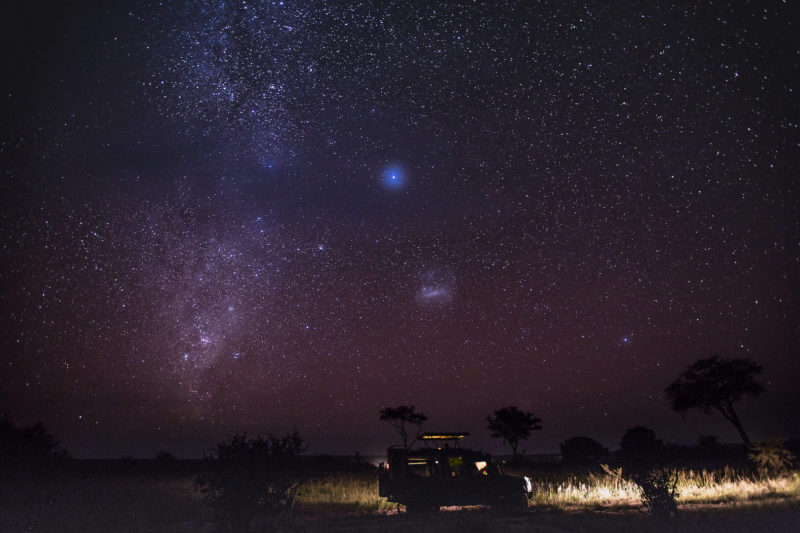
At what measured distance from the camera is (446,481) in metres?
15.2

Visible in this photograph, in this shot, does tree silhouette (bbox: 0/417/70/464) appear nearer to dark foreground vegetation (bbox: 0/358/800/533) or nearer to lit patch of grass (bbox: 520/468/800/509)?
dark foreground vegetation (bbox: 0/358/800/533)

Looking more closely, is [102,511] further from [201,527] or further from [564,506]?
[564,506]

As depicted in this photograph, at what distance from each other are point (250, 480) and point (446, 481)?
8.53m

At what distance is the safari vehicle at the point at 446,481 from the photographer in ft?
49.0

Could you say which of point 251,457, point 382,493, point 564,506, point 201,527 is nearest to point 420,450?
point 382,493

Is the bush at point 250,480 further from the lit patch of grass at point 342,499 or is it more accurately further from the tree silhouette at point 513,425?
the tree silhouette at point 513,425

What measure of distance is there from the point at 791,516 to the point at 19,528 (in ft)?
56.6

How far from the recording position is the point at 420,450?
1557cm

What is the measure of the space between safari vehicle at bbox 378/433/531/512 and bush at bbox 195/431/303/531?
6744 mm

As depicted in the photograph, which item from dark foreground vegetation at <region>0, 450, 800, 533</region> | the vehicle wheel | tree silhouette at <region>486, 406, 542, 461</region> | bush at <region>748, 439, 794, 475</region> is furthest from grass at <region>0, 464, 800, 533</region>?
tree silhouette at <region>486, 406, 542, 461</region>

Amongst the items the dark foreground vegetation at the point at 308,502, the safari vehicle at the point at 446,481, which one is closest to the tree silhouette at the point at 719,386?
the dark foreground vegetation at the point at 308,502

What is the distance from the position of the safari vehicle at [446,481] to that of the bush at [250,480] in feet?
22.1

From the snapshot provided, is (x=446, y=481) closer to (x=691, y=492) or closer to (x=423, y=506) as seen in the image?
(x=423, y=506)

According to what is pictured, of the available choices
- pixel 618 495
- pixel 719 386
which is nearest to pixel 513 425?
pixel 719 386
